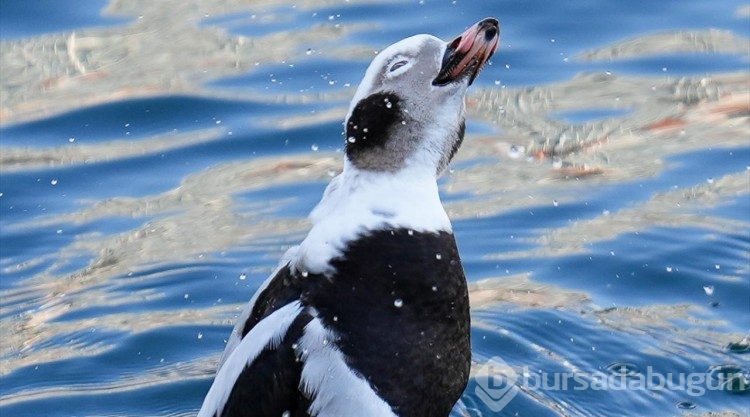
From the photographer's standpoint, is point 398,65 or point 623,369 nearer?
point 398,65

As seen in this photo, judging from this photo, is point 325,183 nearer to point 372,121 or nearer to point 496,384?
point 496,384

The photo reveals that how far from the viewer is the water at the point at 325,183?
5.74 meters

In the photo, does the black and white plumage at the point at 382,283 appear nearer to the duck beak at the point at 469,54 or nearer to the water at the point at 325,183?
the duck beak at the point at 469,54

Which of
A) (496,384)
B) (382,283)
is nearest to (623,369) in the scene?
(496,384)

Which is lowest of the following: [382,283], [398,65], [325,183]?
[325,183]

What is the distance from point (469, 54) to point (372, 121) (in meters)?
0.30

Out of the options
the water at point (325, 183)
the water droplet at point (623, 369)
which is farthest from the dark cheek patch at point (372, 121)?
the water droplet at point (623, 369)

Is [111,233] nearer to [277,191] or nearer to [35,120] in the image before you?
[277,191]

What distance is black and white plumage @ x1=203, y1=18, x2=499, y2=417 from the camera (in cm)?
405

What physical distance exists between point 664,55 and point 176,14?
8.62 ft

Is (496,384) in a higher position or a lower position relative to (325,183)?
lower

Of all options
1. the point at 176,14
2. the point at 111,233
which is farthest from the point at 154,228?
the point at 176,14

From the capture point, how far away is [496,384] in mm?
5516

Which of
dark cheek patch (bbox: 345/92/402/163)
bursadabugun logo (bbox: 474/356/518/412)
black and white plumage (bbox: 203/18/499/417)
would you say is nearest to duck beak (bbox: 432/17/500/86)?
black and white plumage (bbox: 203/18/499/417)
